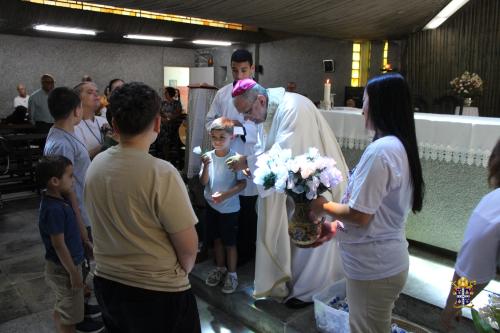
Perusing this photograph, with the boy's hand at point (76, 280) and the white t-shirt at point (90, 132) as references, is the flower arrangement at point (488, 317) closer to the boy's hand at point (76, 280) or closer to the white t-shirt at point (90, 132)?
the boy's hand at point (76, 280)

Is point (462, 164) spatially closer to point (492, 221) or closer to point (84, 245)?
point (492, 221)

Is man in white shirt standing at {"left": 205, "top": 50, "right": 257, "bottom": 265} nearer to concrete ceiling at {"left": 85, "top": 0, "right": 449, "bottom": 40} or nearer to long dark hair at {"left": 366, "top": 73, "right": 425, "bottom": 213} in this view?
long dark hair at {"left": 366, "top": 73, "right": 425, "bottom": 213}

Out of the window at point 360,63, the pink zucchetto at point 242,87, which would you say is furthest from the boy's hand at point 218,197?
the window at point 360,63

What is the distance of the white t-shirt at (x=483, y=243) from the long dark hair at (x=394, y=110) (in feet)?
1.09

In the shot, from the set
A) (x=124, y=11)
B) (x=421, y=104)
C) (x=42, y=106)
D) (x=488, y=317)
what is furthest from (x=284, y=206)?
(x=421, y=104)

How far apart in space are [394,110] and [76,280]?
73.5 inches

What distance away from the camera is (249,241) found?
349cm

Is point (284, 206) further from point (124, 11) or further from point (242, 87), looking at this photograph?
point (124, 11)

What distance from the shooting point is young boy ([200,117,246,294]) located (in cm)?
286

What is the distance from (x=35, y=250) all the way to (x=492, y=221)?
4.11 m

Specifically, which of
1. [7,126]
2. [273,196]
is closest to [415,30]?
[273,196]

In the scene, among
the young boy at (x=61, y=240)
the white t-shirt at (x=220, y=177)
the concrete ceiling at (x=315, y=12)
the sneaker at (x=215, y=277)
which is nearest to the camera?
the young boy at (x=61, y=240)

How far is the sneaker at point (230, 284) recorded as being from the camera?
118 inches

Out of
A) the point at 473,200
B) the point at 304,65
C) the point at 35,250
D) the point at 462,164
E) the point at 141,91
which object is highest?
the point at 304,65
